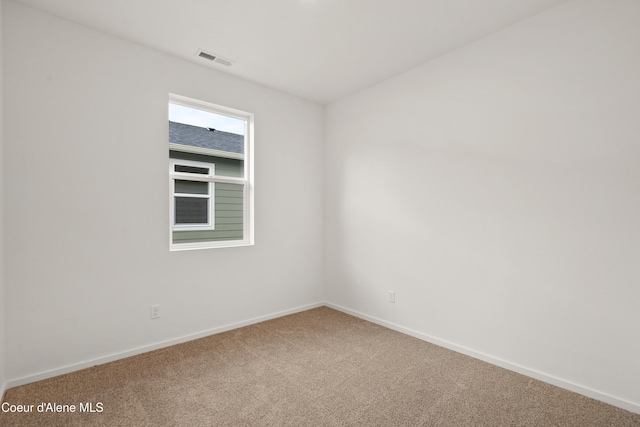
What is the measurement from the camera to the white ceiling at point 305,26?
2232 millimetres

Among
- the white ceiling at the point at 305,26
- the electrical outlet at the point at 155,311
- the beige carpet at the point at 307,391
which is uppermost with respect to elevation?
the white ceiling at the point at 305,26

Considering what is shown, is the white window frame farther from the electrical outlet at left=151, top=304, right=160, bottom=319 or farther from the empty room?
the electrical outlet at left=151, top=304, right=160, bottom=319

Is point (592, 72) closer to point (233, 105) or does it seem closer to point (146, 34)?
point (233, 105)

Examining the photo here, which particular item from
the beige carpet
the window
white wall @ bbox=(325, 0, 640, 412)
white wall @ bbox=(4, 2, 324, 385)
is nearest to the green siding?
the window

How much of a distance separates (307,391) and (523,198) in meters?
2.13

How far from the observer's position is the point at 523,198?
241 centimetres

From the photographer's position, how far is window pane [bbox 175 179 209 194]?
3098mm

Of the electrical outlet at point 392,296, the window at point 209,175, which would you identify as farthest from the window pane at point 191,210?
the electrical outlet at point 392,296

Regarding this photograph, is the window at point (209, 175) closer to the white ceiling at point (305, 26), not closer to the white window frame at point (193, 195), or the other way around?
the white window frame at point (193, 195)

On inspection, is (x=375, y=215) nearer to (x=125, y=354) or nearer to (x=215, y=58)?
(x=215, y=58)

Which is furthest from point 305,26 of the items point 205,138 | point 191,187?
point 191,187

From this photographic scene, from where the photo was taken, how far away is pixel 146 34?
2.58 m

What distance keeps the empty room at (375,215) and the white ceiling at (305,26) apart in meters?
0.02

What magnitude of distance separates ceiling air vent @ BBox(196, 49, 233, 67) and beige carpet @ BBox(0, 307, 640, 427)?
2.66 m
